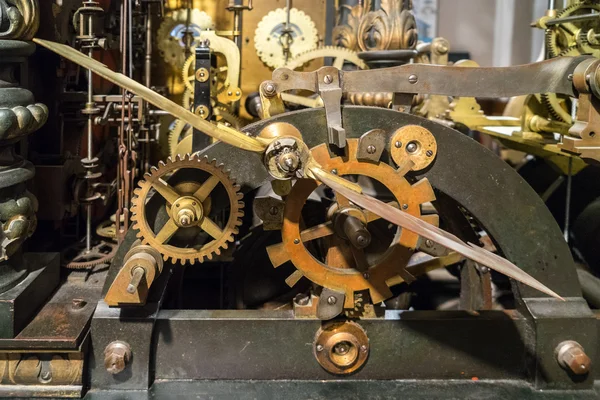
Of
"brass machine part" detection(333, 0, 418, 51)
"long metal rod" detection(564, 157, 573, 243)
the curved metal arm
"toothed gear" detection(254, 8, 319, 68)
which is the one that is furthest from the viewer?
"toothed gear" detection(254, 8, 319, 68)

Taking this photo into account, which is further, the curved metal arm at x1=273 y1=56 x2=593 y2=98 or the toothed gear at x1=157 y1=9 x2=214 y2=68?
the toothed gear at x1=157 y1=9 x2=214 y2=68

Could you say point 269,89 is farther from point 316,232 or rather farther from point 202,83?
point 202,83

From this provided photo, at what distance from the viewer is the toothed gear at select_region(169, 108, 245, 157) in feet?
8.37

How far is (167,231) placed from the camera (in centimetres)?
142

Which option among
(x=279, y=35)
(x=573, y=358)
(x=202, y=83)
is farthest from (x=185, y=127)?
(x=573, y=358)

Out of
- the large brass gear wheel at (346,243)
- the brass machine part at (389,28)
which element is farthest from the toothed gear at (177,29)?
the large brass gear wheel at (346,243)

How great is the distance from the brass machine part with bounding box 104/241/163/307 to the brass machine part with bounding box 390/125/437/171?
59 centimetres

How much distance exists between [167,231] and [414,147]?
592 mm

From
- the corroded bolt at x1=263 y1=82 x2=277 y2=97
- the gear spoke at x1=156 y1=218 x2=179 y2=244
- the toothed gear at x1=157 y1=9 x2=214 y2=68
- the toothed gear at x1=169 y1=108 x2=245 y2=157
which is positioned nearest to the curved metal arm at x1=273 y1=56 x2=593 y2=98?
the corroded bolt at x1=263 y1=82 x2=277 y2=97

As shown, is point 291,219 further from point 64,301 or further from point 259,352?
point 64,301

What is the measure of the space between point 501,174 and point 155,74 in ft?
5.85

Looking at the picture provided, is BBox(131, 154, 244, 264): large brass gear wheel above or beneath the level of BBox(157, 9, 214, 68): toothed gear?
beneath

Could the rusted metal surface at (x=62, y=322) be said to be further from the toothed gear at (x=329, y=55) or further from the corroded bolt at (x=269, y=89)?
the toothed gear at (x=329, y=55)

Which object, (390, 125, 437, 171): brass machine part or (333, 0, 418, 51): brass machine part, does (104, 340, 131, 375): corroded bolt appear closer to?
(390, 125, 437, 171): brass machine part
